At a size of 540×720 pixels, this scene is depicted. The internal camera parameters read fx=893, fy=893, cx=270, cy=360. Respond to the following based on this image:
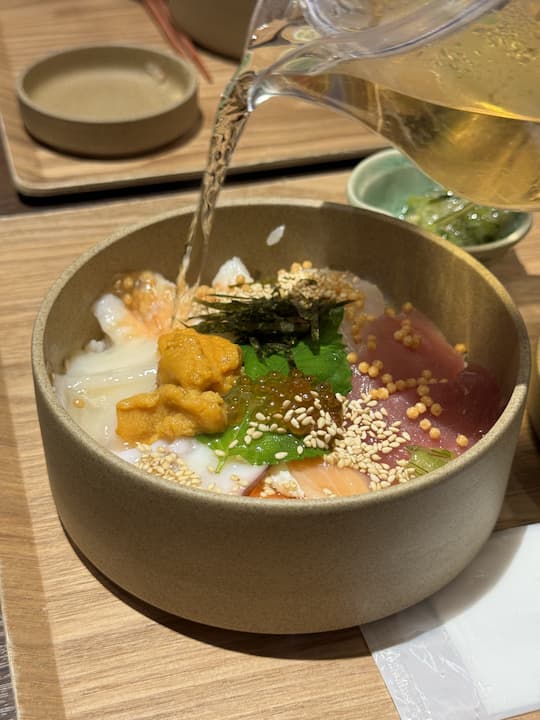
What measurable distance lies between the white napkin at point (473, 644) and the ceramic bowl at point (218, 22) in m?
2.05

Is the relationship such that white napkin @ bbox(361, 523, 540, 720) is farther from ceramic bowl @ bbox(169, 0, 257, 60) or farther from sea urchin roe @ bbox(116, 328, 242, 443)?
ceramic bowl @ bbox(169, 0, 257, 60)

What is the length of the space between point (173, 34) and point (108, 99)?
592 millimetres

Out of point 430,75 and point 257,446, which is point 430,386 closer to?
point 257,446

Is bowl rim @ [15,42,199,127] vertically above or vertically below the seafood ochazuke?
below

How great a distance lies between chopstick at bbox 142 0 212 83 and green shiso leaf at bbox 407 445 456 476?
1813 mm

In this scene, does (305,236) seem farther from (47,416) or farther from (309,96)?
(47,416)

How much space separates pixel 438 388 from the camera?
153 centimetres

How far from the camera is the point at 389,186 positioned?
7.02ft

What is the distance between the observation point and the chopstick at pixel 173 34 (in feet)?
9.61

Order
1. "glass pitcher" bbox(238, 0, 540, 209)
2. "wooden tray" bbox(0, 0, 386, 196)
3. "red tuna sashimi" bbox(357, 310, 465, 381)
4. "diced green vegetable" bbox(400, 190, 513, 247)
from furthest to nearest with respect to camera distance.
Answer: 1. "wooden tray" bbox(0, 0, 386, 196)
2. "diced green vegetable" bbox(400, 190, 513, 247)
3. "red tuna sashimi" bbox(357, 310, 465, 381)
4. "glass pitcher" bbox(238, 0, 540, 209)

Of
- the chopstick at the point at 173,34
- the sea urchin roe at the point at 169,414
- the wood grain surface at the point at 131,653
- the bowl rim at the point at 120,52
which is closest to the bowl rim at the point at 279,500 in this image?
the sea urchin roe at the point at 169,414

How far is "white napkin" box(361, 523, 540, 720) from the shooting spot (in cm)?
117

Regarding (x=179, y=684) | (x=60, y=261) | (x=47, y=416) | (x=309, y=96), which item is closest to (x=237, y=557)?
(x=179, y=684)

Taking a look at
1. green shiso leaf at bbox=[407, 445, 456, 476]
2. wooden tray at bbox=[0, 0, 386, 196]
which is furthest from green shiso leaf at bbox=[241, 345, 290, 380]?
wooden tray at bbox=[0, 0, 386, 196]
